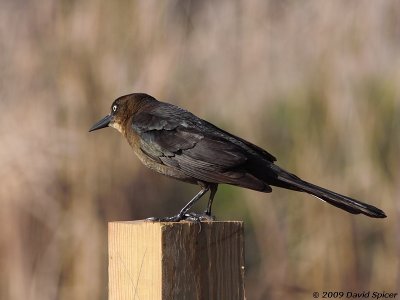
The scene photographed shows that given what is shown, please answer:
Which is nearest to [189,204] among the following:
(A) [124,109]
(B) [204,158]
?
(B) [204,158]

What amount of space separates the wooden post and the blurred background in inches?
84.8

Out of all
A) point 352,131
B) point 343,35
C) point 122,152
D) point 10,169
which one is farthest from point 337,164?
point 10,169

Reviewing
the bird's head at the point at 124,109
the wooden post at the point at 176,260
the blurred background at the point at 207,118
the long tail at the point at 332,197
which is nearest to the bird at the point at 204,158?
the long tail at the point at 332,197

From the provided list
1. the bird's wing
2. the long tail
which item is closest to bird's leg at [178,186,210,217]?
the bird's wing

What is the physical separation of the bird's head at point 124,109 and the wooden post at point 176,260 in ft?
5.06

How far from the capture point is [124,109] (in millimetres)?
3949

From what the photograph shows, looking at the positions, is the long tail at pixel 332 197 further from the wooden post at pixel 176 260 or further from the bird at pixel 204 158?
the wooden post at pixel 176 260

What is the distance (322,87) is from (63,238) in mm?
1653

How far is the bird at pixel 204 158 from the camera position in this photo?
3047 mm

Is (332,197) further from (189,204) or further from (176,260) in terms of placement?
(176,260)

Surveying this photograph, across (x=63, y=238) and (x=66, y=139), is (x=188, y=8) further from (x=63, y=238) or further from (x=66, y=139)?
(x=63, y=238)

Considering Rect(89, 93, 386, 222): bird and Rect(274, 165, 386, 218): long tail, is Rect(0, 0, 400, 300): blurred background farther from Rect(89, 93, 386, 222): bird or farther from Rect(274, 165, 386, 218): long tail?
Rect(274, 165, 386, 218): long tail

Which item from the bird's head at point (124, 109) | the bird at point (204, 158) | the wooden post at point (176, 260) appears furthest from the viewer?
the bird's head at point (124, 109)

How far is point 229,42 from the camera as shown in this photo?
16.6 ft
